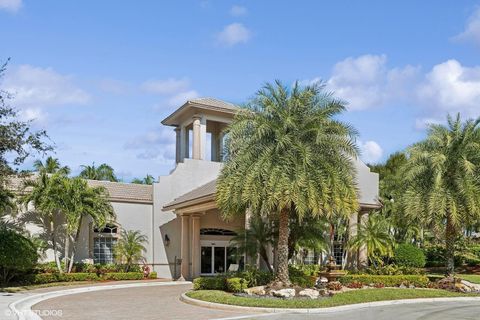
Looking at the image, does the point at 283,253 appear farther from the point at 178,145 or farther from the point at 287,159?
the point at 178,145

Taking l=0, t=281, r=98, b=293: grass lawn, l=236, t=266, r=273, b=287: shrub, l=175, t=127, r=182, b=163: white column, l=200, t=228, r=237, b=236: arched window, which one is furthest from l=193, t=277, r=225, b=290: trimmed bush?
l=175, t=127, r=182, b=163: white column

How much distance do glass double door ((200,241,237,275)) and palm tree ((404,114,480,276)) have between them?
39.3 feet

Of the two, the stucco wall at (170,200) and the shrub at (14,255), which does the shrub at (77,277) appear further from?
the stucco wall at (170,200)

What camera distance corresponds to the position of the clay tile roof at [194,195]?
27.2 m

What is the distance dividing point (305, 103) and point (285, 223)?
4595 millimetres

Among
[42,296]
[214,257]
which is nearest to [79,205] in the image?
[42,296]

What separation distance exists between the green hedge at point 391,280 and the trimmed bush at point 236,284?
20.8 ft

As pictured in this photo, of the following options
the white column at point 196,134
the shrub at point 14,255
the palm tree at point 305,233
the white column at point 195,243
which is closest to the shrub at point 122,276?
the white column at point 195,243

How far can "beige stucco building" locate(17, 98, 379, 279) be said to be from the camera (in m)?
31.3

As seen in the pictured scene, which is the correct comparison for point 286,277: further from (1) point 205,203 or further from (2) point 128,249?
(2) point 128,249

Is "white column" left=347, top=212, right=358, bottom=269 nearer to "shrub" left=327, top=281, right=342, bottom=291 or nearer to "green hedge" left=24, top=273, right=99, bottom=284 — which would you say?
"shrub" left=327, top=281, right=342, bottom=291

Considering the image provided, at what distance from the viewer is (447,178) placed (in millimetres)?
24922

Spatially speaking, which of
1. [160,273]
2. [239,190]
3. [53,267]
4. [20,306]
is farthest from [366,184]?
[20,306]

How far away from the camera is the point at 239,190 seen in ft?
63.9
